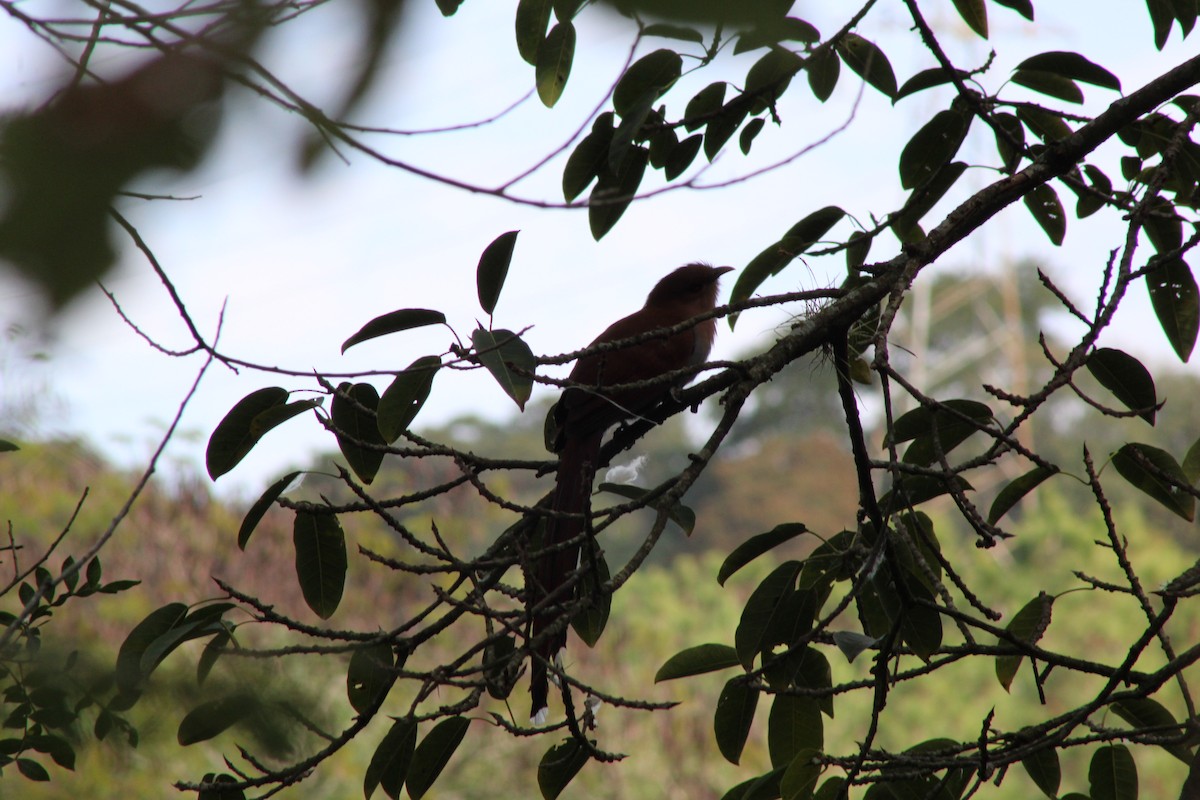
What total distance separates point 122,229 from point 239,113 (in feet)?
0.25

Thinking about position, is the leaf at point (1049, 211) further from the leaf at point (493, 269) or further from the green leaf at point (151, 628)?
the green leaf at point (151, 628)

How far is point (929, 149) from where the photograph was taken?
8.46 feet

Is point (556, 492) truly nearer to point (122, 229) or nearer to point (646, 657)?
point (122, 229)

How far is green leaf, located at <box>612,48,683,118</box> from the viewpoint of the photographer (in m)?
2.19

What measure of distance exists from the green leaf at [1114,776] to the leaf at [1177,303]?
0.90 m

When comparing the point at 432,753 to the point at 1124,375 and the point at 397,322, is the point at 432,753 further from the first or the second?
the point at 1124,375

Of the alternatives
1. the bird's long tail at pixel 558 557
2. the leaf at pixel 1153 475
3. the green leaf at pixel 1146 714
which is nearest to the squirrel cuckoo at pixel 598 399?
the bird's long tail at pixel 558 557

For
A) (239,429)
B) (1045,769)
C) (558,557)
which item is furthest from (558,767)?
(1045,769)

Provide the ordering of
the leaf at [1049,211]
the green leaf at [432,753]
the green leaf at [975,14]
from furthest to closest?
the leaf at [1049,211], the green leaf at [975,14], the green leaf at [432,753]

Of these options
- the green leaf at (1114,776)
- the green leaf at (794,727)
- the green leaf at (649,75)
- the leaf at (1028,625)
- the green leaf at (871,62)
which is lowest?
the green leaf at (1114,776)

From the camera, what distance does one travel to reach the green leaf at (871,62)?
2439 millimetres

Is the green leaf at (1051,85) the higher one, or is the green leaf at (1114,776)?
the green leaf at (1051,85)

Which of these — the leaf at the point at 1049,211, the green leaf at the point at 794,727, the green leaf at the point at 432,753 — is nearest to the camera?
the green leaf at the point at 432,753

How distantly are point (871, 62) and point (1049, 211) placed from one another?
66 centimetres
